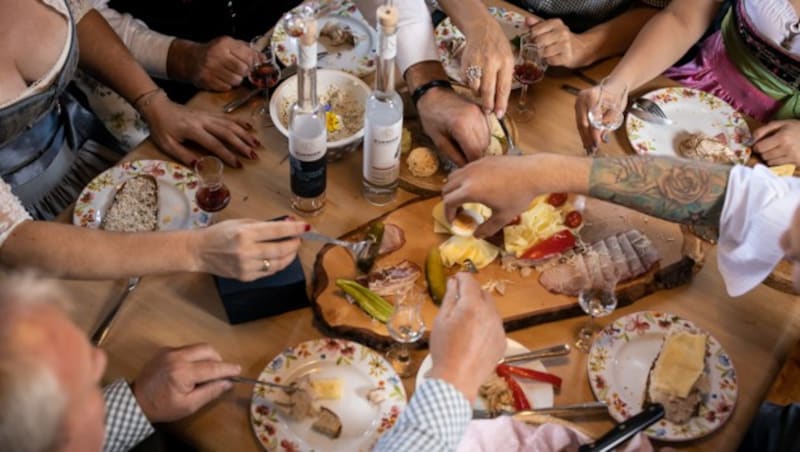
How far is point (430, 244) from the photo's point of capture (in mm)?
1688

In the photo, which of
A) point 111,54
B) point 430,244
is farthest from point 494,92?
point 111,54

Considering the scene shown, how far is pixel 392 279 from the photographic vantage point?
5.25ft

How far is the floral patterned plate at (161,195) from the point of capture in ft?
5.55

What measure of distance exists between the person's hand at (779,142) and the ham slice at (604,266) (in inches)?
18.7

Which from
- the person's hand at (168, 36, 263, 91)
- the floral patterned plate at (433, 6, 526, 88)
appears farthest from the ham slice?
the person's hand at (168, 36, 263, 91)

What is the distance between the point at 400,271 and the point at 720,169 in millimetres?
699

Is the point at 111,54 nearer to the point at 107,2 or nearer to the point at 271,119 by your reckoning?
the point at 107,2

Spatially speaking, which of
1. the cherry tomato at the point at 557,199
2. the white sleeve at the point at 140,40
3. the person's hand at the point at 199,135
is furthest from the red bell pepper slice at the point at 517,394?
the white sleeve at the point at 140,40

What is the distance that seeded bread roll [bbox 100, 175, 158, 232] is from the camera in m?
1.67

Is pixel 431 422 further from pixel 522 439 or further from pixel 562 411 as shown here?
pixel 562 411

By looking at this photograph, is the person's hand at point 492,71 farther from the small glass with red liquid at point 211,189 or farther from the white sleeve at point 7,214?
the white sleeve at point 7,214

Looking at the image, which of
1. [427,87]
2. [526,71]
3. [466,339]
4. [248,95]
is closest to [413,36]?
[427,87]

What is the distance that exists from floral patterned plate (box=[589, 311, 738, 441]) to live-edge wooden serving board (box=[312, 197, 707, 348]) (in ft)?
0.24

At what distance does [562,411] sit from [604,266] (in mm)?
350
